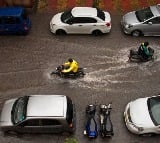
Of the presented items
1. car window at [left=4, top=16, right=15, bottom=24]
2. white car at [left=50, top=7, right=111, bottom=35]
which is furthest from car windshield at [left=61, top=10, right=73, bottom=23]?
car window at [left=4, top=16, right=15, bottom=24]

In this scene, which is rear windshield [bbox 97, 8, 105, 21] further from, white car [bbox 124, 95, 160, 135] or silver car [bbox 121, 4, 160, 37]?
white car [bbox 124, 95, 160, 135]

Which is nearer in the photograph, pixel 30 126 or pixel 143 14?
pixel 30 126

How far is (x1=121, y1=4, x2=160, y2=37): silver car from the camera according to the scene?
848 inches

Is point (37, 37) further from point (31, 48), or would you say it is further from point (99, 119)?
point (99, 119)

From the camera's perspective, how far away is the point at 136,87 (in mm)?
18828

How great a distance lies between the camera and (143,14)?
22.1 meters

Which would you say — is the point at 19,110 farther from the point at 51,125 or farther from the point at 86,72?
the point at 86,72

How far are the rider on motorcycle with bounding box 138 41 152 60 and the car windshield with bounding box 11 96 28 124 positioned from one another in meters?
6.91

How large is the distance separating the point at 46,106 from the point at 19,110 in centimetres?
125

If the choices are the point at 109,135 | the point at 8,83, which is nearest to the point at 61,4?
the point at 8,83

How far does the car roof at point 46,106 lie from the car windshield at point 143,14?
8.17 metres

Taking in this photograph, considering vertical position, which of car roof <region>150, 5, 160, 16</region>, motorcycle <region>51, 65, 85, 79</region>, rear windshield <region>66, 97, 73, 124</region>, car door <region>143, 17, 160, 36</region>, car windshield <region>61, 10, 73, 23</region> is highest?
car roof <region>150, 5, 160, 16</region>

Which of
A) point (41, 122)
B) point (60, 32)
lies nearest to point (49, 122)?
point (41, 122)

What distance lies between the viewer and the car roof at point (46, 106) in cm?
1562
